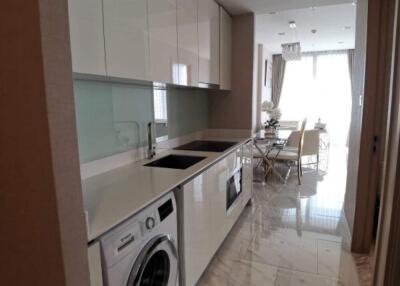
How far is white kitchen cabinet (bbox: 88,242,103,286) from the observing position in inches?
38.0

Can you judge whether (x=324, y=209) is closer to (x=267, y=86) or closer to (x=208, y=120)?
(x=208, y=120)

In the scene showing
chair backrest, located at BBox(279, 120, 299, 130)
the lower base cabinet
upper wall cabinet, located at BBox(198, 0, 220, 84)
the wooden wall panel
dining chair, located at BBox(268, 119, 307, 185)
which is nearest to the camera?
the wooden wall panel

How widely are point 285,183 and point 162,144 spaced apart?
8.34ft

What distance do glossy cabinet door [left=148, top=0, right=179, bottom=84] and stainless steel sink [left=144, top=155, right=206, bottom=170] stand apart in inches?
25.1


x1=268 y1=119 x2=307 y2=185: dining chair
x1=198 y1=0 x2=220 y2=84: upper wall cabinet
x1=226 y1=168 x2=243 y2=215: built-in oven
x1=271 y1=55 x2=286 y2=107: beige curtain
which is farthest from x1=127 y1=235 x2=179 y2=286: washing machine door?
x1=271 y1=55 x2=286 y2=107: beige curtain

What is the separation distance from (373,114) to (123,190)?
6.49 ft

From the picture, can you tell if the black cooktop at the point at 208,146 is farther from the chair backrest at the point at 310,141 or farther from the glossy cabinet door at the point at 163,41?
the chair backrest at the point at 310,141

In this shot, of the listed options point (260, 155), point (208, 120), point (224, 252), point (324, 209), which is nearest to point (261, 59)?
point (260, 155)

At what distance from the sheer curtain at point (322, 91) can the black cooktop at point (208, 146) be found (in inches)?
207

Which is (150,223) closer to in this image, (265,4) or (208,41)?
(208,41)

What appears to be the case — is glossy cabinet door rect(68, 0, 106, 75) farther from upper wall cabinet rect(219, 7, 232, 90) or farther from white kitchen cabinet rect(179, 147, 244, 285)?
upper wall cabinet rect(219, 7, 232, 90)

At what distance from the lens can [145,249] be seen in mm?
1244

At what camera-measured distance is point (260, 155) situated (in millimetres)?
4465

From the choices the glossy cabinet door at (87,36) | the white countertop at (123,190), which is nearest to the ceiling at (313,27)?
the white countertop at (123,190)
